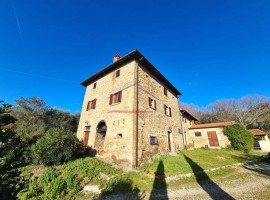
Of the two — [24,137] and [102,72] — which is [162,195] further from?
[24,137]

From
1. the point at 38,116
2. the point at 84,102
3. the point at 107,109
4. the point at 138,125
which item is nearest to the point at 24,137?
the point at 38,116

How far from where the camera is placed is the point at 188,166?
28.9 ft

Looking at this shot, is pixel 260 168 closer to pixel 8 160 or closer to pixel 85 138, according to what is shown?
pixel 8 160

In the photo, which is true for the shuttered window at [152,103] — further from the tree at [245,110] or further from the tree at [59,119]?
the tree at [245,110]

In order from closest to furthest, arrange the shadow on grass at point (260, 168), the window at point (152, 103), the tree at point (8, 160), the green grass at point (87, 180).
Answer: the tree at point (8, 160)
the green grass at point (87, 180)
the shadow on grass at point (260, 168)
the window at point (152, 103)

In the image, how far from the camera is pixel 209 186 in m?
5.96

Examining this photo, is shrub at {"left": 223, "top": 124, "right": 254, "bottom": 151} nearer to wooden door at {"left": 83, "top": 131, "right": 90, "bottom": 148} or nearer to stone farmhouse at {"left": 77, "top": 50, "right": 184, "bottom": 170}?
stone farmhouse at {"left": 77, "top": 50, "right": 184, "bottom": 170}

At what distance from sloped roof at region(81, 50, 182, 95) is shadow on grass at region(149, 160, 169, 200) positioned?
861 cm

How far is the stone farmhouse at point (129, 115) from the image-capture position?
953 centimetres

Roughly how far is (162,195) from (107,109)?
8037mm

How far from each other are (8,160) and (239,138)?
20.2 metres

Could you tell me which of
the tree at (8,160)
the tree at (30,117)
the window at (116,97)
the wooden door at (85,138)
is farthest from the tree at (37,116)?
the tree at (8,160)

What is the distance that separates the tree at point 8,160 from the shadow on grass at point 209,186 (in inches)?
237

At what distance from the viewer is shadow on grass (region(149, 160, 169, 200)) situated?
5.41m
